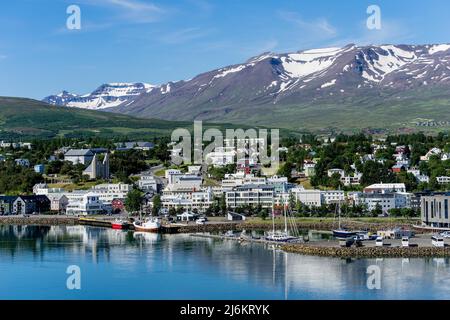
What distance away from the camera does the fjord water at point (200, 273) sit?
38.5 ft

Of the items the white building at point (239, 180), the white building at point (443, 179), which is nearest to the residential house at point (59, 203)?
the white building at point (239, 180)

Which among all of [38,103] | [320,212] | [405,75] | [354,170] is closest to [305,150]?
[354,170]

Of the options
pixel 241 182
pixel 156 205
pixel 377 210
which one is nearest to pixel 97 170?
pixel 241 182

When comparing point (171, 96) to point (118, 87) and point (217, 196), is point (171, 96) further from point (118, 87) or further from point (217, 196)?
point (217, 196)

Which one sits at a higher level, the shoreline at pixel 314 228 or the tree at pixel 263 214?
the tree at pixel 263 214

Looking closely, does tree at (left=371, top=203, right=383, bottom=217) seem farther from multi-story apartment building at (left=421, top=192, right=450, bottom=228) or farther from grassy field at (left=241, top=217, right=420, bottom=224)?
multi-story apartment building at (left=421, top=192, right=450, bottom=228)

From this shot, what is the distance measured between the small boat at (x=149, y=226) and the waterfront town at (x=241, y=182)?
9.22 feet

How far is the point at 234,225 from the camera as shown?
922 inches

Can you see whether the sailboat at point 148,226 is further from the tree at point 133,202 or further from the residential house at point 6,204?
the residential house at point 6,204

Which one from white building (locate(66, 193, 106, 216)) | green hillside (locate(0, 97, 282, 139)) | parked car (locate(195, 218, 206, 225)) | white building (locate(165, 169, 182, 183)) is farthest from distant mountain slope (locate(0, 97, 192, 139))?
parked car (locate(195, 218, 206, 225))

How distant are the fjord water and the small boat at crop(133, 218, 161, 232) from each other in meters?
3.76

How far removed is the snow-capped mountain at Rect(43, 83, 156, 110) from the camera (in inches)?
5950

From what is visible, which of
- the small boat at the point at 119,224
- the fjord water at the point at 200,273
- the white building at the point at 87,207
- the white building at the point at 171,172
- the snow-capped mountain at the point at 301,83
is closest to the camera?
the fjord water at the point at 200,273
